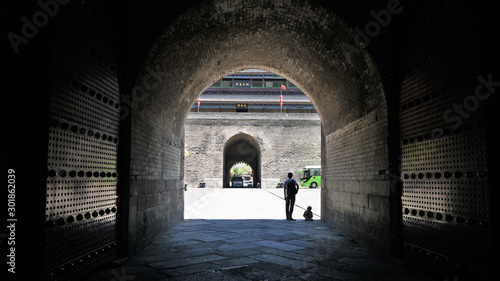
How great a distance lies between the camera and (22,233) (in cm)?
284

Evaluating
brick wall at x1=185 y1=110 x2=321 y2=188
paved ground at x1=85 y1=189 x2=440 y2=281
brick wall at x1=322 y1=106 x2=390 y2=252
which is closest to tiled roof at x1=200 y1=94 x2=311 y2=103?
brick wall at x1=185 y1=110 x2=321 y2=188

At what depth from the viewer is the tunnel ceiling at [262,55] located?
5.12 metres

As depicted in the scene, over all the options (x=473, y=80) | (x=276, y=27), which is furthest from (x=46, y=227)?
(x=276, y=27)

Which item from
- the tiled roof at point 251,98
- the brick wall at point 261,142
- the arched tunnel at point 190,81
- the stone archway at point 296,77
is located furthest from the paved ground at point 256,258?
the tiled roof at point 251,98

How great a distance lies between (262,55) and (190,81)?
1.77m

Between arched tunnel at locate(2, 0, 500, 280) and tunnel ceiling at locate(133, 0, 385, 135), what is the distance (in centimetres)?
3

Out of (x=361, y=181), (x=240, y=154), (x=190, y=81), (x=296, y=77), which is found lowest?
(x=361, y=181)

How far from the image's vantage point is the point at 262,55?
25.7 ft

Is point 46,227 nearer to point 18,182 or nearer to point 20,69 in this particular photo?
point 18,182

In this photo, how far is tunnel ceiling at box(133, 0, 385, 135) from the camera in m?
5.12

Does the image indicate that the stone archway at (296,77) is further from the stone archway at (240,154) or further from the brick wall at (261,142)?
the stone archway at (240,154)

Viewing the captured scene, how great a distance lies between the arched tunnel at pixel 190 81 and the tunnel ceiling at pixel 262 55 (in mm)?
35

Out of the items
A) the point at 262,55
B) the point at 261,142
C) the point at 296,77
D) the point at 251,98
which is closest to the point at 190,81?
the point at 262,55

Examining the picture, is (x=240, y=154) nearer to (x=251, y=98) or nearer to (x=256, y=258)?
(x=251, y=98)
